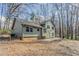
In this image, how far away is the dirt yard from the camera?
185 cm

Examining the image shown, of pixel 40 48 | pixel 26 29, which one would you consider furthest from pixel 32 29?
pixel 40 48

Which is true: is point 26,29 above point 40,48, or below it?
above

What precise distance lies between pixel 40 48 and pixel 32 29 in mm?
189

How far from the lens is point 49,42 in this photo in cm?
186

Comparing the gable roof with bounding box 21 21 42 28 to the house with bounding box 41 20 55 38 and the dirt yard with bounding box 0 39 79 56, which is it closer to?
the house with bounding box 41 20 55 38

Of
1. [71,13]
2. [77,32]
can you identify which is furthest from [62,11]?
[77,32]

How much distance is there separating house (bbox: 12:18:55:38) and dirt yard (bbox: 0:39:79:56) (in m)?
0.07

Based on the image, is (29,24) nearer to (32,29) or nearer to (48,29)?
(32,29)

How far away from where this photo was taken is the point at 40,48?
185 cm

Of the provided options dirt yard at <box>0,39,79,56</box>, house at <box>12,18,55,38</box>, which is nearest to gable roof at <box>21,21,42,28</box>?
house at <box>12,18,55,38</box>

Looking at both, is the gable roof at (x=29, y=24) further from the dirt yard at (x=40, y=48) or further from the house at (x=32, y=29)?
the dirt yard at (x=40, y=48)

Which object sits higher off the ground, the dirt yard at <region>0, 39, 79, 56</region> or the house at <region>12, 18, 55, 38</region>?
the house at <region>12, 18, 55, 38</region>

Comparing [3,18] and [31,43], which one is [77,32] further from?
[3,18]

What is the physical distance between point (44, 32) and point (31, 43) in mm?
157
